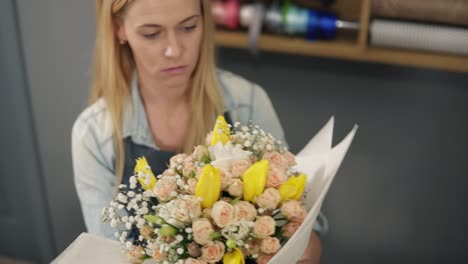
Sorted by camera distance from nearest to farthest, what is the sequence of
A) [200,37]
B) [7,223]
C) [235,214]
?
[235,214] < [200,37] < [7,223]

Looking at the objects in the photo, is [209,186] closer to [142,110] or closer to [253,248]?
[253,248]

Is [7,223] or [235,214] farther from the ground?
[235,214]

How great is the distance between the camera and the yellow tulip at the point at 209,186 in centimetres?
69

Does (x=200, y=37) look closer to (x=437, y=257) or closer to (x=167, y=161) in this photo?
(x=167, y=161)

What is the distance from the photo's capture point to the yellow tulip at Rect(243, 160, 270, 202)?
716 millimetres

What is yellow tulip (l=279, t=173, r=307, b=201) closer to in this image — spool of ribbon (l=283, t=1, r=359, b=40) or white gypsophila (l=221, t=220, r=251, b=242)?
white gypsophila (l=221, t=220, r=251, b=242)

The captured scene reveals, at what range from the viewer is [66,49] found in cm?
148

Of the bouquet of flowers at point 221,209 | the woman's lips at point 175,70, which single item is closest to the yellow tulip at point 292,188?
the bouquet of flowers at point 221,209

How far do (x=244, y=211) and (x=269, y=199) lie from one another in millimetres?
36

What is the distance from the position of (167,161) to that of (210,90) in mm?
170

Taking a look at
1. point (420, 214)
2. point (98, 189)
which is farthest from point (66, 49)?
point (420, 214)

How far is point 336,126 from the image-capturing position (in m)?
1.67

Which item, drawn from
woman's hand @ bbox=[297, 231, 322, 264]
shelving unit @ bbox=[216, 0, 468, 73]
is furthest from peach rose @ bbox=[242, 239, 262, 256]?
shelving unit @ bbox=[216, 0, 468, 73]

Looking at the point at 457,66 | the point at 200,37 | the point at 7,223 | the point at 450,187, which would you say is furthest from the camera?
the point at 7,223
